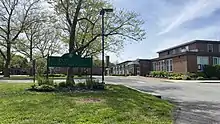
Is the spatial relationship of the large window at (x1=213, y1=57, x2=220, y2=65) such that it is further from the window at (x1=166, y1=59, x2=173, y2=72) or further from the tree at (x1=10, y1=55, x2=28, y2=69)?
the tree at (x1=10, y1=55, x2=28, y2=69)

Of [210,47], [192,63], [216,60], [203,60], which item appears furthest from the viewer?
[210,47]

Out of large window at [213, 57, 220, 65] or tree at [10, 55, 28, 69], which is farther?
tree at [10, 55, 28, 69]

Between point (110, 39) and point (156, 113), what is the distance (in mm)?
17974

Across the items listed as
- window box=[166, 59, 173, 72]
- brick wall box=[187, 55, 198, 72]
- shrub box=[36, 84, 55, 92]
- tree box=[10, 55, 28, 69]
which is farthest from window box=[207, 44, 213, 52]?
shrub box=[36, 84, 55, 92]

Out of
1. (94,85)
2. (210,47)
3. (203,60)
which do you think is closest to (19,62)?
(203,60)

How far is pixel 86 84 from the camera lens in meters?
16.1

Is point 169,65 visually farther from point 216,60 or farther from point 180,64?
point 216,60

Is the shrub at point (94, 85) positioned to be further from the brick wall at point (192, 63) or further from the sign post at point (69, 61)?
the brick wall at point (192, 63)

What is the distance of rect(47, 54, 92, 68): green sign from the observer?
16641mm

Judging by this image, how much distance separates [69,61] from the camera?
55.3ft

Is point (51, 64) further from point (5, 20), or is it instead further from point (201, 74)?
point (201, 74)

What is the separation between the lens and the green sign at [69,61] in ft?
54.6

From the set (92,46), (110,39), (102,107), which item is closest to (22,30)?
(92,46)

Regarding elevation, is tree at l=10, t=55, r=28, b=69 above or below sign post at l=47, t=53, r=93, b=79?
above
